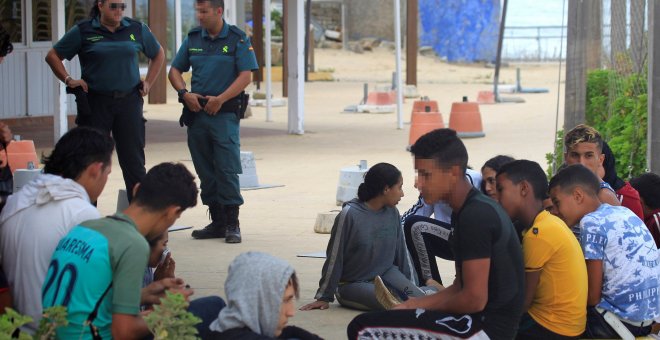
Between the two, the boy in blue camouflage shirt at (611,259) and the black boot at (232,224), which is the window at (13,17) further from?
the boy in blue camouflage shirt at (611,259)

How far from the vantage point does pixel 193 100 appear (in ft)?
27.9

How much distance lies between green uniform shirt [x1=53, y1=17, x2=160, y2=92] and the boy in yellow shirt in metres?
4.03

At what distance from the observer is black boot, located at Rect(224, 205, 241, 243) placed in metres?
8.68

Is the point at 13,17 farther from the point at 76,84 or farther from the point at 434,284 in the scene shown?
the point at 434,284

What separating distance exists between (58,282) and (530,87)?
2940 centimetres

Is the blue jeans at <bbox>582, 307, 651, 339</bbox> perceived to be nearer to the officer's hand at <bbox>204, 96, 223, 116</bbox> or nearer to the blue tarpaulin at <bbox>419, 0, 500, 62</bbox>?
the officer's hand at <bbox>204, 96, 223, 116</bbox>

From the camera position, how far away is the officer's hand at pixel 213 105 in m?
8.50

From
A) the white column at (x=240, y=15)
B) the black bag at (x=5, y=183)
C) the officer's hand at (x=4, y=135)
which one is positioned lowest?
the black bag at (x=5, y=183)

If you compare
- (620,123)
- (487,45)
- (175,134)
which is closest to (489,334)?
(620,123)

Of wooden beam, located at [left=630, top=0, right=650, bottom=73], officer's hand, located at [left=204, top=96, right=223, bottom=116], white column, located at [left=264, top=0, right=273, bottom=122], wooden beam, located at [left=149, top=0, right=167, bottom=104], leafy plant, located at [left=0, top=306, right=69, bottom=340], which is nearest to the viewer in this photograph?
leafy plant, located at [left=0, top=306, right=69, bottom=340]

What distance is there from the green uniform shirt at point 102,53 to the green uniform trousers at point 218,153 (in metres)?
0.66

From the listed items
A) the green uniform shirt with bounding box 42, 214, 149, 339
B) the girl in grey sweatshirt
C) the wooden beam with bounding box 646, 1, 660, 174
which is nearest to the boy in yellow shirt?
the girl in grey sweatshirt

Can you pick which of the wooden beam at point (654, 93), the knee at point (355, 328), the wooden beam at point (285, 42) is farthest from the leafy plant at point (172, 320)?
the wooden beam at point (285, 42)

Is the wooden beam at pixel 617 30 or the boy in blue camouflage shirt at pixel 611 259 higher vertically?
the wooden beam at pixel 617 30
